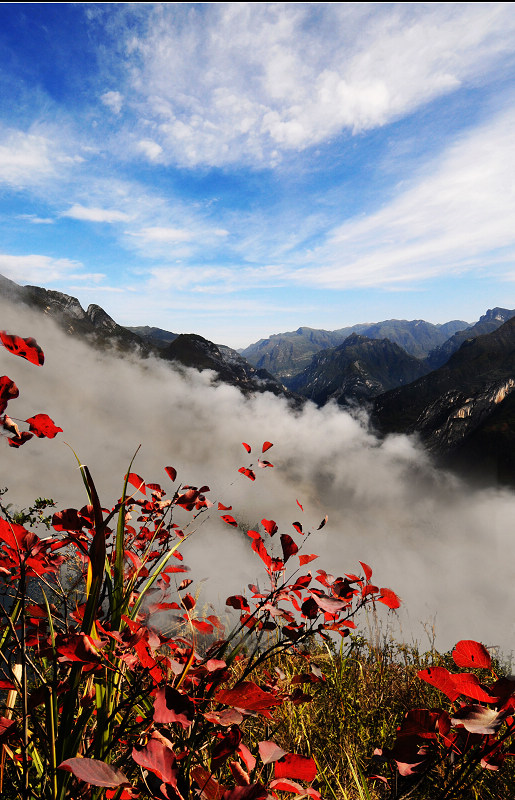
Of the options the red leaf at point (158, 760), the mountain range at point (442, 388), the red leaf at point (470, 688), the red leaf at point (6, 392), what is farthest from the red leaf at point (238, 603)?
the mountain range at point (442, 388)

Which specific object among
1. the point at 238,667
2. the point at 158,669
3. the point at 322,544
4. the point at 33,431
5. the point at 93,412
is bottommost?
the point at 322,544

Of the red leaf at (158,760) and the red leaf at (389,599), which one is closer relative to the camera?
the red leaf at (158,760)

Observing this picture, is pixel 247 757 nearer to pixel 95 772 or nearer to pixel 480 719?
pixel 95 772

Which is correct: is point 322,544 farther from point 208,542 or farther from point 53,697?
point 53,697

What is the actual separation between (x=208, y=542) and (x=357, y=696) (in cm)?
19411

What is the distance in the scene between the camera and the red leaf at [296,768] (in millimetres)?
1312

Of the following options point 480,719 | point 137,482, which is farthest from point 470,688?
point 137,482

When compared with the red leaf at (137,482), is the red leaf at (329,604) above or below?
below

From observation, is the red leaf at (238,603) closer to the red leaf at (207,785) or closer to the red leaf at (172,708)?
the red leaf at (207,785)

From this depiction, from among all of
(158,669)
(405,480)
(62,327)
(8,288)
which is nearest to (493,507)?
(405,480)

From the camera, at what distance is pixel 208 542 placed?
7170 inches

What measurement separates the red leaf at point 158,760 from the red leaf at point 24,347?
1551 mm

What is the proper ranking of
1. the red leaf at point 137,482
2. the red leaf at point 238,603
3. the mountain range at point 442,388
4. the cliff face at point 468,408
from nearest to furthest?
the red leaf at point 238,603, the red leaf at point 137,482, the cliff face at point 468,408, the mountain range at point 442,388

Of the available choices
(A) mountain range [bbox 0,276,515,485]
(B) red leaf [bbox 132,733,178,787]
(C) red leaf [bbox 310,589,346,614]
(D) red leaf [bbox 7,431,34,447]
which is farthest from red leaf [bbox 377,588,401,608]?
(A) mountain range [bbox 0,276,515,485]
